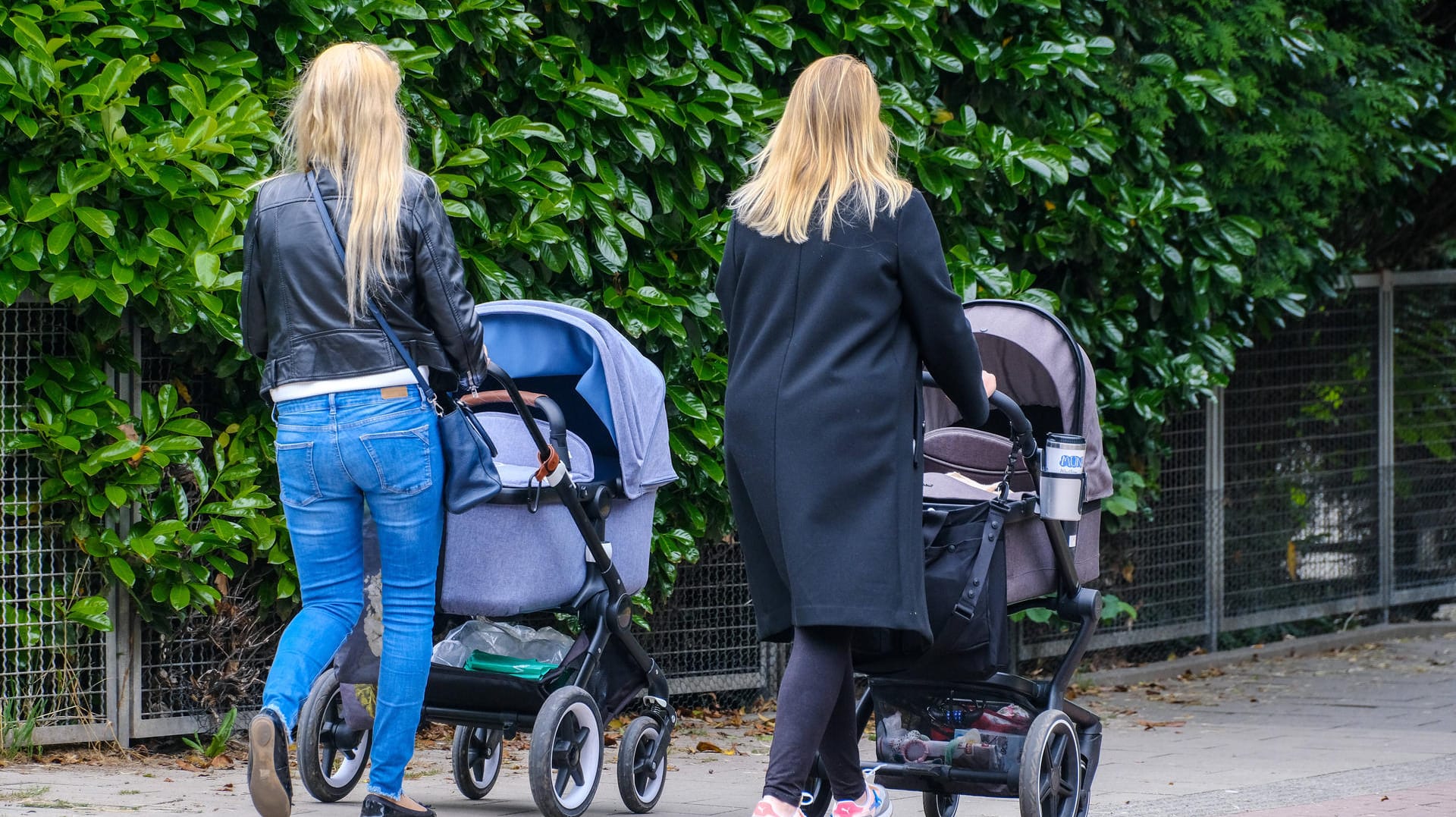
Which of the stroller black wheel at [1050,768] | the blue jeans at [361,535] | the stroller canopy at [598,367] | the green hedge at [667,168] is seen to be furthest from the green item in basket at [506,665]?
the stroller black wheel at [1050,768]

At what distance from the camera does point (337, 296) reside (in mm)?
4609

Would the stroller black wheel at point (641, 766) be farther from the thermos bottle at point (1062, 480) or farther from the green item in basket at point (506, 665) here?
the thermos bottle at point (1062, 480)

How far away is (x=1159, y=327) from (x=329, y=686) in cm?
478

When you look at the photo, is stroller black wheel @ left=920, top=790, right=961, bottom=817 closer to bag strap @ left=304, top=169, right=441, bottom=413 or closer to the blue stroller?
the blue stroller

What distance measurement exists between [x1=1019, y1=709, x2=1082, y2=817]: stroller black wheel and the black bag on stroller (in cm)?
21

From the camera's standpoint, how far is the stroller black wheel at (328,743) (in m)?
5.15

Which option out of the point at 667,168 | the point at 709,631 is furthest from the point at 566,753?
the point at 667,168

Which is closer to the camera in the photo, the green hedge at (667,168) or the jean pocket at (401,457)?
the jean pocket at (401,457)

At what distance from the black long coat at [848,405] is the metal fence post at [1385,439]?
6.98m

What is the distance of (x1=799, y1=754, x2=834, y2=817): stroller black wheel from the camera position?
189 inches

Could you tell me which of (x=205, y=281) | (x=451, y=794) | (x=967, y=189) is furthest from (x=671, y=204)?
(x=451, y=794)

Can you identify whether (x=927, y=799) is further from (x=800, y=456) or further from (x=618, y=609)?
(x=800, y=456)

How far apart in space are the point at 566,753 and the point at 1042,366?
1.78 meters

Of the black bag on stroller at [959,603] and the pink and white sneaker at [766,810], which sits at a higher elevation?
the black bag on stroller at [959,603]
